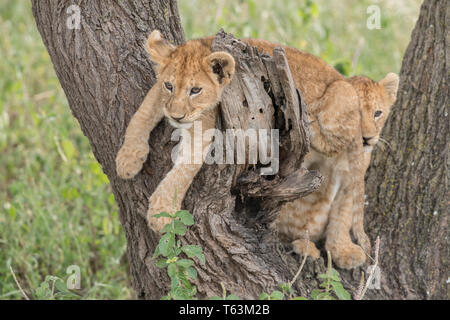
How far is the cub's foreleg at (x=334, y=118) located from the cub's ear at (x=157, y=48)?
95cm

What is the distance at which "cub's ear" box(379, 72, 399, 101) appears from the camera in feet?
12.4

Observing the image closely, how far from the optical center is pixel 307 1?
5254mm

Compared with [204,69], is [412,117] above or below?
below

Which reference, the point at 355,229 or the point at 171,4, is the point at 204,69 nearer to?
the point at 171,4

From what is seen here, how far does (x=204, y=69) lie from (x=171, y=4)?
0.53 m

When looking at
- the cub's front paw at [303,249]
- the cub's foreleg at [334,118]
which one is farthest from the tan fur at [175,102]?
the cub's front paw at [303,249]

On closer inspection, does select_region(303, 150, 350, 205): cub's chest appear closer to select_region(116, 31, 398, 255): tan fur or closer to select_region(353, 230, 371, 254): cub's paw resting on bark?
select_region(353, 230, 371, 254): cub's paw resting on bark

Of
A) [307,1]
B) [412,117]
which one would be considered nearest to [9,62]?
[307,1]

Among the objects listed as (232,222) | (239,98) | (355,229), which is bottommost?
(355,229)

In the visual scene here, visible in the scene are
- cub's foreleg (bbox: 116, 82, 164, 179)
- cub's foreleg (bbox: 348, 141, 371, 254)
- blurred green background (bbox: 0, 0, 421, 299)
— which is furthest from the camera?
blurred green background (bbox: 0, 0, 421, 299)

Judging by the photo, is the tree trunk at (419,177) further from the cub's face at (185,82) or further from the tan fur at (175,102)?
the cub's face at (185,82)

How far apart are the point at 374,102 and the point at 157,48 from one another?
1.46 metres

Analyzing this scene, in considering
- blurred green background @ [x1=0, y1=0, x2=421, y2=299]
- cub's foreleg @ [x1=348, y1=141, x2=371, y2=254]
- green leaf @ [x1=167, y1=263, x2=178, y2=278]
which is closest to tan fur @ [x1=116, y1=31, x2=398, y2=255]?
green leaf @ [x1=167, y1=263, x2=178, y2=278]

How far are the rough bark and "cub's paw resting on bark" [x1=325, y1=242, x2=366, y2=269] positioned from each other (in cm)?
50
